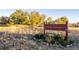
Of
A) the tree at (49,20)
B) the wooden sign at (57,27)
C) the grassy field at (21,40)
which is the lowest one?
the grassy field at (21,40)

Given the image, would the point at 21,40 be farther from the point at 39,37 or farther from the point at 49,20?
the point at 49,20

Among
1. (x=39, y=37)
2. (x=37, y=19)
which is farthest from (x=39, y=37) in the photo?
(x=37, y=19)

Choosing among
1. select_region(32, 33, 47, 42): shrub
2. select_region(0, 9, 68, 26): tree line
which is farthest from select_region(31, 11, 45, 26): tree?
select_region(32, 33, 47, 42): shrub

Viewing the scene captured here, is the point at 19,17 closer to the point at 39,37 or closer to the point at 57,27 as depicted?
the point at 39,37

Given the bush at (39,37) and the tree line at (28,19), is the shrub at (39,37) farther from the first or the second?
the tree line at (28,19)

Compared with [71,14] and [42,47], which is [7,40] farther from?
[71,14]

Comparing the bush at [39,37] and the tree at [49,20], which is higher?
the tree at [49,20]

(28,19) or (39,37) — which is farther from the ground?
(28,19)

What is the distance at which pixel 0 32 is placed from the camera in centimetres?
469

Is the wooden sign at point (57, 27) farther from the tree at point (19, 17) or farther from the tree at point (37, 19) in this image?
the tree at point (19, 17)

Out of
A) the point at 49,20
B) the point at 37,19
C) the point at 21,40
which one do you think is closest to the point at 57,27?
the point at 49,20

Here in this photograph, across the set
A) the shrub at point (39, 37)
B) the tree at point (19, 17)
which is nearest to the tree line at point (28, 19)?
the tree at point (19, 17)

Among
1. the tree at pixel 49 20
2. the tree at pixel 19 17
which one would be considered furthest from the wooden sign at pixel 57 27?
the tree at pixel 19 17
